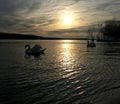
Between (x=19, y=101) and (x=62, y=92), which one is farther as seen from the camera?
(x=62, y=92)

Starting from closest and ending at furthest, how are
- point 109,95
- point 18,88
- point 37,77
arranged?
1. point 109,95
2. point 18,88
3. point 37,77

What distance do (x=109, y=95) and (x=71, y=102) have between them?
250 centimetres

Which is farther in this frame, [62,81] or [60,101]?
[62,81]

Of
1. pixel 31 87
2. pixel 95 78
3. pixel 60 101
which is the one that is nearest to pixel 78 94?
pixel 60 101

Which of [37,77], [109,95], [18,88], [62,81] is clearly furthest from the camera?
[37,77]

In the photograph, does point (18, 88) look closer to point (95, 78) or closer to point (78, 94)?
point (78, 94)

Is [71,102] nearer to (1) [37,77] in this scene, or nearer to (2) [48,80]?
(2) [48,80]

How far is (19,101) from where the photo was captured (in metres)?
10.9

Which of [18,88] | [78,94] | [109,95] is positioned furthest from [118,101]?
[18,88]

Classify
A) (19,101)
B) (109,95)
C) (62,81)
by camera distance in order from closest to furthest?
(19,101)
(109,95)
(62,81)

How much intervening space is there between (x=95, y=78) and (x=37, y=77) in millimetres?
4354

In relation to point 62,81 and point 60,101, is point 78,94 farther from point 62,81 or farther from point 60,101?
point 62,81

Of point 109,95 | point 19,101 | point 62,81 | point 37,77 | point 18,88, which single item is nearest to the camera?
point 19,101

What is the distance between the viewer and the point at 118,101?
36.1 feet
